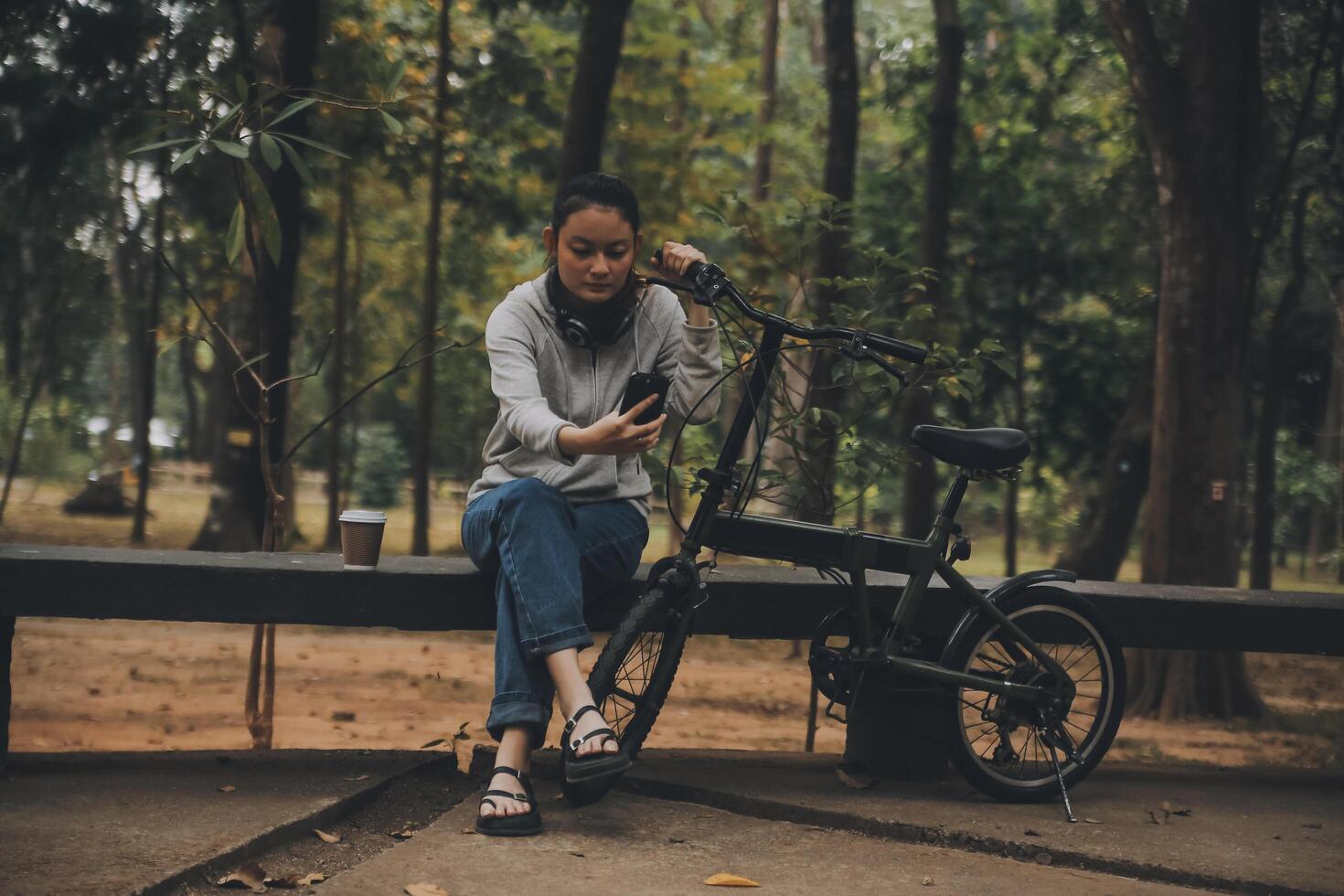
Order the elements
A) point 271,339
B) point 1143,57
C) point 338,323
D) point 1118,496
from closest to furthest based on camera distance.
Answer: point 1143,57, point 271,339, point 1118,496, point 338,323

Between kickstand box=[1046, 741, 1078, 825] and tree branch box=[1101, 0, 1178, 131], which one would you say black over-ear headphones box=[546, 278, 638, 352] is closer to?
kickstand box=[1046, 741, 1078, 825]

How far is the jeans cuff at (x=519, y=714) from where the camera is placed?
374 centimetres

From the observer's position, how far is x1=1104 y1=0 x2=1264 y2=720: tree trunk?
28.2 ft

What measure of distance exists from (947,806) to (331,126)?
47.9ft

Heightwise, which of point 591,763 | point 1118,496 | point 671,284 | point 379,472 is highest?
point 671,284

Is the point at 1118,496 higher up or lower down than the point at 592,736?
higher up

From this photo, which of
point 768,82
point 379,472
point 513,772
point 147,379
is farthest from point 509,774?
point 379,472

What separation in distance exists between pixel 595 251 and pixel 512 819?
5.32 ft

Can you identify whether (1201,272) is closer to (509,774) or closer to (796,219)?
(796,219)

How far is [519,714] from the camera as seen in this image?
12.3 ft

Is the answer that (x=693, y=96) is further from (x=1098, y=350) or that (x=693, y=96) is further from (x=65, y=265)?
(x=65, y=265)

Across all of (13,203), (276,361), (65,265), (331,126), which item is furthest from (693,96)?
(65,265)

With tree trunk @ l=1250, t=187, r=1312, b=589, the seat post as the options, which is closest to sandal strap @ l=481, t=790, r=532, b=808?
the seat post

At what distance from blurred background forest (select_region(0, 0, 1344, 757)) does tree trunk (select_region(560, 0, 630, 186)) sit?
30 millimetres
